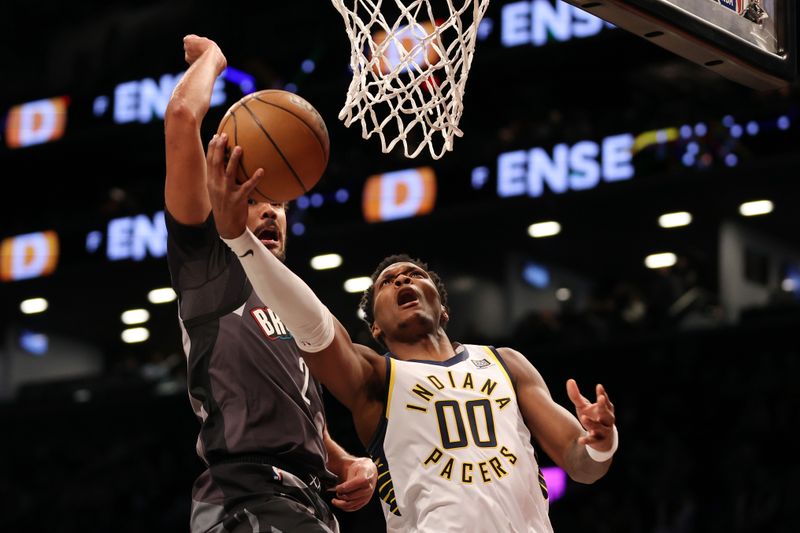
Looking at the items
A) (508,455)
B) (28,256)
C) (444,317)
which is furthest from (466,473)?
(28,256)

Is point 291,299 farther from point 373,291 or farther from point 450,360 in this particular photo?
point 373,291

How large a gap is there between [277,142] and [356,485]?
1171 millimetres

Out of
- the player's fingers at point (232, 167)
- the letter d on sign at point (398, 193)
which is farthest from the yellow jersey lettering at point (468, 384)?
the letter d on sign at point (398, 193)

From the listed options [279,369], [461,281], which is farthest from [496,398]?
[461,281]

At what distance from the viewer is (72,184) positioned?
65.2 feet

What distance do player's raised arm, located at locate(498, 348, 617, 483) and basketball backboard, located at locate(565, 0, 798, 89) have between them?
1182 millimetres

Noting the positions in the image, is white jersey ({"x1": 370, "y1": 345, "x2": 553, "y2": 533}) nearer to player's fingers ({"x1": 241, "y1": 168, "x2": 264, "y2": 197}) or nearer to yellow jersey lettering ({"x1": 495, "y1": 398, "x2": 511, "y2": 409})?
yellow jersey lettering ({"x1": 495, "y1": 398, "x2": 511, "y2": 409})

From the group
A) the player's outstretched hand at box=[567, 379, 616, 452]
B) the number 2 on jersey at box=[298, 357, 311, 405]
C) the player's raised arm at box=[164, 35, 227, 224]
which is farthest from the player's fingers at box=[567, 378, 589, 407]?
the player's raised arm at box=[164, 35, 227, 224]

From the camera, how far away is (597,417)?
392 cm

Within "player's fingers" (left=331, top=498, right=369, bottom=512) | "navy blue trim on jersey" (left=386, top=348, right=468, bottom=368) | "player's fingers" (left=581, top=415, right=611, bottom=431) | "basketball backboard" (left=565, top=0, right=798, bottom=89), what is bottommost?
"player's fingers" (left=331, top=498, right=369, bottom=512)

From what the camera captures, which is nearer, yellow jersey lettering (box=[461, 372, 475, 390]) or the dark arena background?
yellow jersey lettering (box=[461, 372, 475, 390])

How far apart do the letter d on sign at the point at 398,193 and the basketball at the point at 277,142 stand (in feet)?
35.9

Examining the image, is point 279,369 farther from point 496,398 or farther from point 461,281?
point 461,281

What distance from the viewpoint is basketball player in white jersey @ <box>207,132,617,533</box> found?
12.6ft
